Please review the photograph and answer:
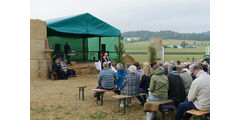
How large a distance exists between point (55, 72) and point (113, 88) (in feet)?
18.7

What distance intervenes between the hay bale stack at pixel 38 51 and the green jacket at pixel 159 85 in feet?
26.2

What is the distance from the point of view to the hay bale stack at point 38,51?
10.6m

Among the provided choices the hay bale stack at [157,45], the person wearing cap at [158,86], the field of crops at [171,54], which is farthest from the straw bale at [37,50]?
the person wearing cap at [158,86]

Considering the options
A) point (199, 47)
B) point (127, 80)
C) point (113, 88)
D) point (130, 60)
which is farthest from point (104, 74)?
point (199, 47)

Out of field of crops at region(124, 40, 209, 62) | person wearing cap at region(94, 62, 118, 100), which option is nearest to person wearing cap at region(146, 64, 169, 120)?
person wearing cap at region(94, 62, 118, 100)

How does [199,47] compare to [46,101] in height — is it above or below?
above

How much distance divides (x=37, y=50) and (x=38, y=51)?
7 centimetres

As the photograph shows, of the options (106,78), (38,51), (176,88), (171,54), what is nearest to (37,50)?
(38,51)

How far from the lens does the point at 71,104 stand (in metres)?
5.97

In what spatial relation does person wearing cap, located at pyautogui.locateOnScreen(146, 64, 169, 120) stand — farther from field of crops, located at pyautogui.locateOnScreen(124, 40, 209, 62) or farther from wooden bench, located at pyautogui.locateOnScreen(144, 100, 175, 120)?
field of crops, located at pyautogui.locateOnScreen(124, 40, 209, 62)

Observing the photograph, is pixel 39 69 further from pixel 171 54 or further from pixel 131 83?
pixel 171 54

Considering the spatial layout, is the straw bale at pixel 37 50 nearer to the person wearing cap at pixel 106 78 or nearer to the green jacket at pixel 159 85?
the person wearing cap at pixel 106 78

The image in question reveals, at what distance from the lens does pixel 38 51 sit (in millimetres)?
10914
